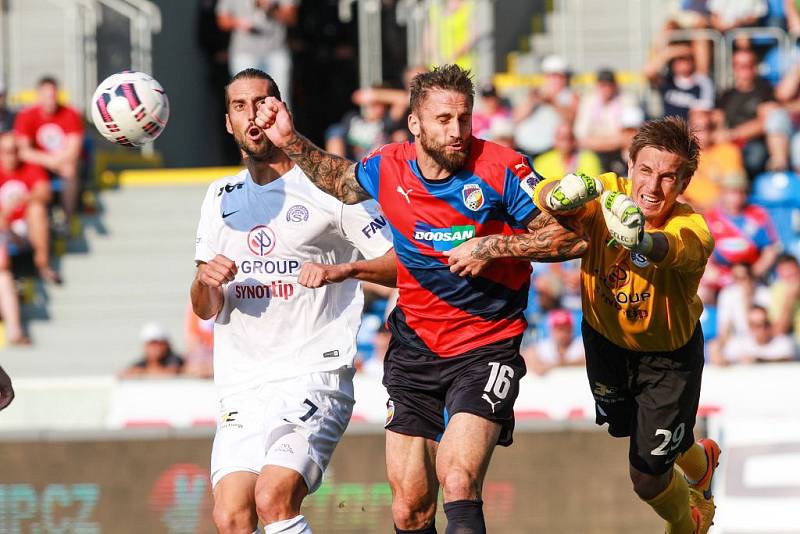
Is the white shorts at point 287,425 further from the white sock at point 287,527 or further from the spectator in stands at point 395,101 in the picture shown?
the spectator in stands at point 395,101

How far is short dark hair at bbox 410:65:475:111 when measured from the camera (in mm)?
7391

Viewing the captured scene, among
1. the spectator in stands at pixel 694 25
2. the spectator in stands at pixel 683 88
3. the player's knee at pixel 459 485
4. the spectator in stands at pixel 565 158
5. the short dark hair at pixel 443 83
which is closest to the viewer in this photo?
the player's knee at pixel 459 485

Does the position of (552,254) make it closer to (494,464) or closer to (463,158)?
(463,158)

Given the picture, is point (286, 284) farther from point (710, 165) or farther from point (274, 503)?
point (710, 165)

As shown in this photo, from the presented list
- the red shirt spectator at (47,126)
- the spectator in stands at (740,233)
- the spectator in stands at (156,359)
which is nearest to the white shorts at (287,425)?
the spectator in stands at (156,359)

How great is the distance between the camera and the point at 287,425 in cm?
769

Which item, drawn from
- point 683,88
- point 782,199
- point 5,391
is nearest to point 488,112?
point 683,88

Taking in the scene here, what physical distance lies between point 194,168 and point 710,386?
897cm

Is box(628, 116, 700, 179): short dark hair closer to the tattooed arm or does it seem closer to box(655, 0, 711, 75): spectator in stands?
the tattooed arm

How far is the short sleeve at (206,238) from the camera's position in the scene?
812 cm

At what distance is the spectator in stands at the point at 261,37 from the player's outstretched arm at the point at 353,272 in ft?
31.8

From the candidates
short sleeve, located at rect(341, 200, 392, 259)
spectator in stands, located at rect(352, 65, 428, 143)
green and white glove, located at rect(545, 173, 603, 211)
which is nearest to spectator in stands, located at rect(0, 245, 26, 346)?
spectator in stands, located at rect(352, 65, 428, 143)

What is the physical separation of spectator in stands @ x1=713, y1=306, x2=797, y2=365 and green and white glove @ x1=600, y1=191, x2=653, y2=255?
6713 millimetres

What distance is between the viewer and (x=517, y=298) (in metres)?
7.67
